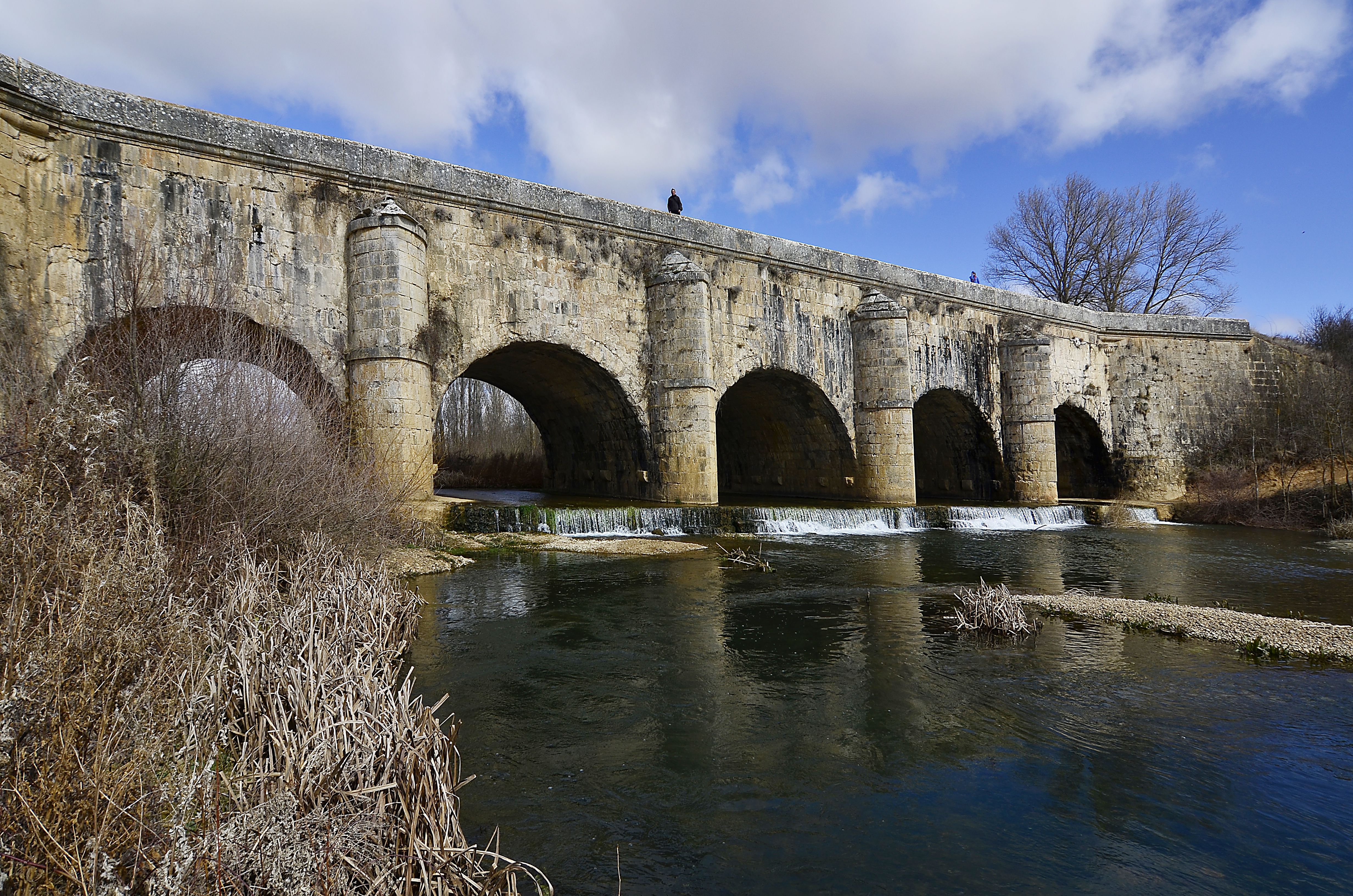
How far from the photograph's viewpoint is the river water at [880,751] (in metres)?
3.02

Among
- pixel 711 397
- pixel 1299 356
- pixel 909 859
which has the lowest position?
pixel 909 859

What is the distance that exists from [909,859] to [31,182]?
1149cm

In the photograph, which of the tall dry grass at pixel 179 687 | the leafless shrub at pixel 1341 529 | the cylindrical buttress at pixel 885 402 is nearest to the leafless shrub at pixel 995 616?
the tall dry grass at pixel 179 687

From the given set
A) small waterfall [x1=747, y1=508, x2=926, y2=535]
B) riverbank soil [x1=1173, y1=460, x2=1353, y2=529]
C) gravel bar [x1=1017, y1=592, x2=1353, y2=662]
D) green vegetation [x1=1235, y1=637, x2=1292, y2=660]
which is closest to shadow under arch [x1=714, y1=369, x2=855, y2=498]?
small waterfall [x1=747, y1=508, x2=926, y2=535]

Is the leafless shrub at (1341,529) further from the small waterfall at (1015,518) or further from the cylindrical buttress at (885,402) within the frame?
the cylindrical buttress at (885,402)

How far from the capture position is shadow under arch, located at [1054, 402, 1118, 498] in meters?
23.0

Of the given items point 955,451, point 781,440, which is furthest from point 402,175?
point 955,451

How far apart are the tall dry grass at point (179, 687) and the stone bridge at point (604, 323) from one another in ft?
10.5

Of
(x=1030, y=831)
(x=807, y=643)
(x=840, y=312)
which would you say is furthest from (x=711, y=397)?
(x=1030, y=831)

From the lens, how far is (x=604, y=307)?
567 inches

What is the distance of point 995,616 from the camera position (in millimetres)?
6211

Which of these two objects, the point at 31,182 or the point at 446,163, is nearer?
the point at 31,182

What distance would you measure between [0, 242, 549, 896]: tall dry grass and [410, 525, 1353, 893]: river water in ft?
1.82

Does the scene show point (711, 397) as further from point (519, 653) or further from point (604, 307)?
point (519, 653)
